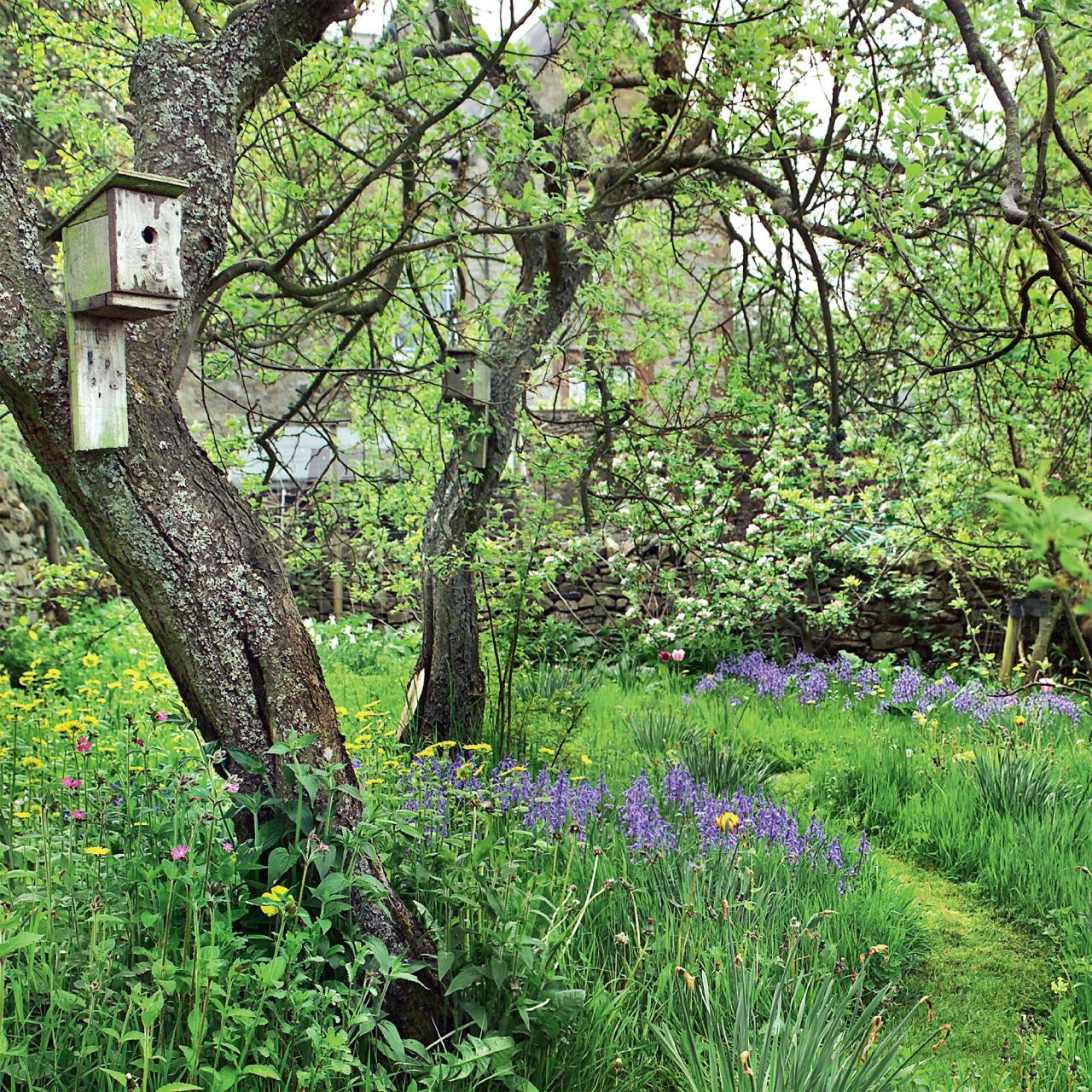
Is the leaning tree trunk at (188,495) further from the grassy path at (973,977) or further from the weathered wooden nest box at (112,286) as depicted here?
the grassy path at (973,977)

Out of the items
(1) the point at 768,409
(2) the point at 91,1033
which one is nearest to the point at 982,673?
(1) the point at 768,409

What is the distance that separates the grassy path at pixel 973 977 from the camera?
2.89 m

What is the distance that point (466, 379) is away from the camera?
4.76m

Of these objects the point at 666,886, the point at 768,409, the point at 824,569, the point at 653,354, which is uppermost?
the point at 653,354

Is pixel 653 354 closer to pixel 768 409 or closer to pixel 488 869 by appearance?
pixel 768 409

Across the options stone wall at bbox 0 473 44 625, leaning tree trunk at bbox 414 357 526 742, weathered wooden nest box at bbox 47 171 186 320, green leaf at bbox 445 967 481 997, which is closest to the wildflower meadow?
green leaf at bbox 445 967 481 997

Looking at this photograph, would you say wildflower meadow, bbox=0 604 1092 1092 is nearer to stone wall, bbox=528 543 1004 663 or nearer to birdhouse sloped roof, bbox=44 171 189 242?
birdhouse sloped roof, bbox=44 171 189 242

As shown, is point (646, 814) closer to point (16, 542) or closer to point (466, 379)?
point (466, 379)

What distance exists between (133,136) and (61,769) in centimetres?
213

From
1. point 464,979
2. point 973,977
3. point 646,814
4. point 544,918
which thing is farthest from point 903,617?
point 464,979

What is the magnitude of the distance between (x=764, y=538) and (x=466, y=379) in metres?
2.23

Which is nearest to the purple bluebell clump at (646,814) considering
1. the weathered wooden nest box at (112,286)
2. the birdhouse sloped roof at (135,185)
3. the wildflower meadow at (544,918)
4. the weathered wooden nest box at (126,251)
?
the wildflower meadow at (544,918)

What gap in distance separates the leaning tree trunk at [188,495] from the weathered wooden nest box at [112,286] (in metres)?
0.08

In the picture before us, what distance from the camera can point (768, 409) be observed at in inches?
177
